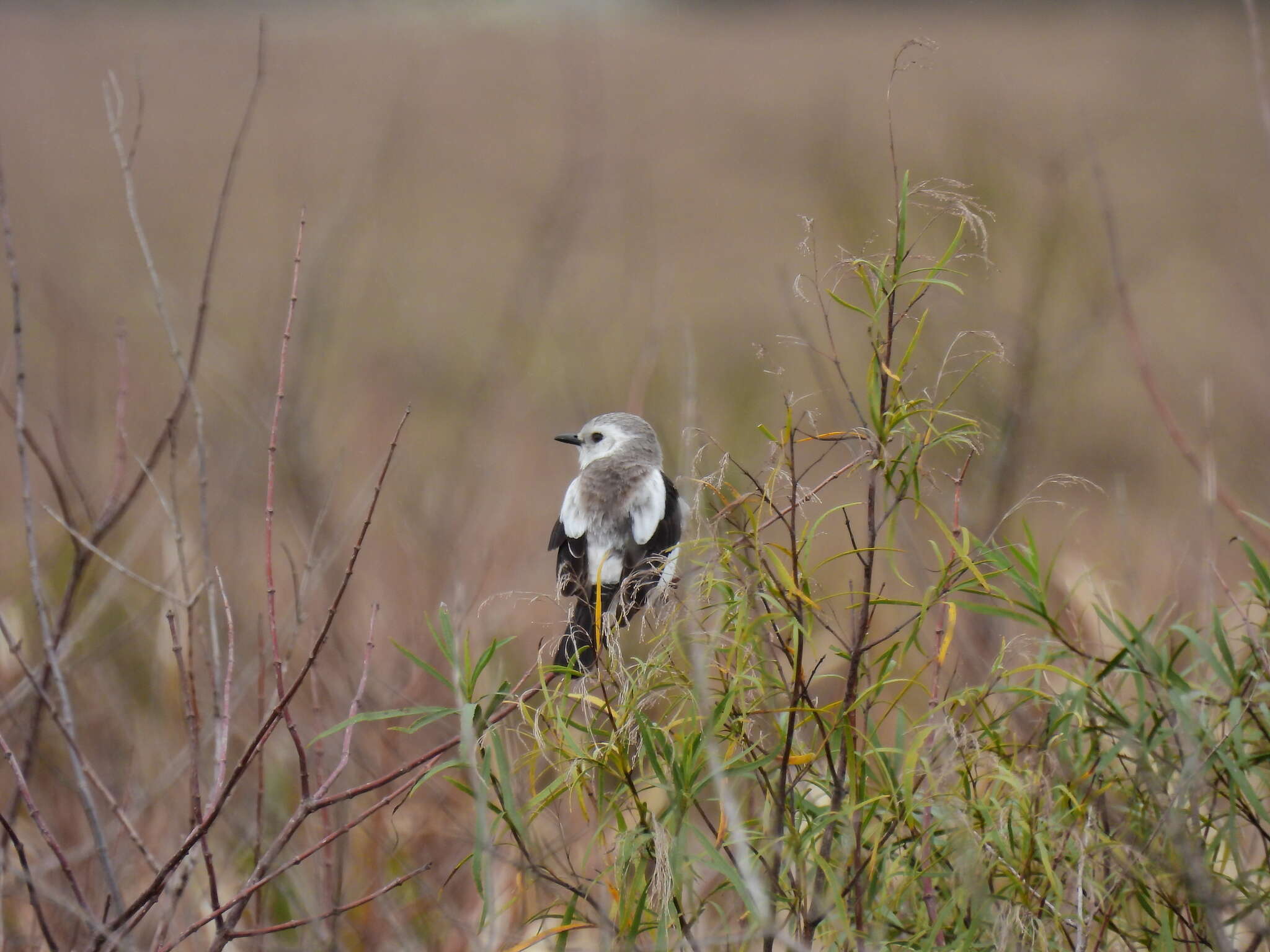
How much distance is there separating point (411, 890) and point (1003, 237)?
176 inches

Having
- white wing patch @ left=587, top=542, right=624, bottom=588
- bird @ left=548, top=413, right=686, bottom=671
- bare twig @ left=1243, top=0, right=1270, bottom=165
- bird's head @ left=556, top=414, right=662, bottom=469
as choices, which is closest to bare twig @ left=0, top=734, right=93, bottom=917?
bird @ left=548, top=413, right=686, bottom=671

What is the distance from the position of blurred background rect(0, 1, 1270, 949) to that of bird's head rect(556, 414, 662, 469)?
105 mm

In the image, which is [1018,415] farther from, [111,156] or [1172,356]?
[111,156]

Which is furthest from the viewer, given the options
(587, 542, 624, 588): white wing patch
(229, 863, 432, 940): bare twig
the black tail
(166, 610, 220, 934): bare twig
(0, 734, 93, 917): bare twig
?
(587, 542, 624, 588): white wing patch

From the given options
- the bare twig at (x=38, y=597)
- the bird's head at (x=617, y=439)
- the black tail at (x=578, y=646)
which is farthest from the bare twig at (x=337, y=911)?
the bird's head at (x=617, y=439)

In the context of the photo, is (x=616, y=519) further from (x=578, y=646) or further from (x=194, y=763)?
(x=194, y=763)

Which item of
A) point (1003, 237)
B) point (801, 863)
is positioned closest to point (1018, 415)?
point (1003, 237)

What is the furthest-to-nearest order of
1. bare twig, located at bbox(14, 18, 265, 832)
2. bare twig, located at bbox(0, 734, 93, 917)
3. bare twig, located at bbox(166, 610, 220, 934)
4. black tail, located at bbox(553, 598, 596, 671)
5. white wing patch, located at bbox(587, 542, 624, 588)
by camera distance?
white wing patch, located at bbox(587, 542, 624, 588) < bare twig, located at bbox(14, 18, 265, 832) < black tail, located at bbox(553, 598, 596, 671) < bare twig, located at bbox(166, 610, 220, 934) < bare twig, located at bbox(0, 734, 93, 917)

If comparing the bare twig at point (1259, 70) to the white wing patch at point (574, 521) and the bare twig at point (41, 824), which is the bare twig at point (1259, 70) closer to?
the white wing patch at point (574, 521)

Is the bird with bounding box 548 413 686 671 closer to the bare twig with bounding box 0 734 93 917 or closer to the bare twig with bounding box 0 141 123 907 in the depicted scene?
the bare twig with bounding box 0 141 123 907

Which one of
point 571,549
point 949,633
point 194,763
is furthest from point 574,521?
point 949,633

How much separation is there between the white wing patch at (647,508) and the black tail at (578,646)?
67cm

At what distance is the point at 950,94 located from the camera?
18.6 ft

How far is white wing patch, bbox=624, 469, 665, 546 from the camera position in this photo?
12.7 feet
